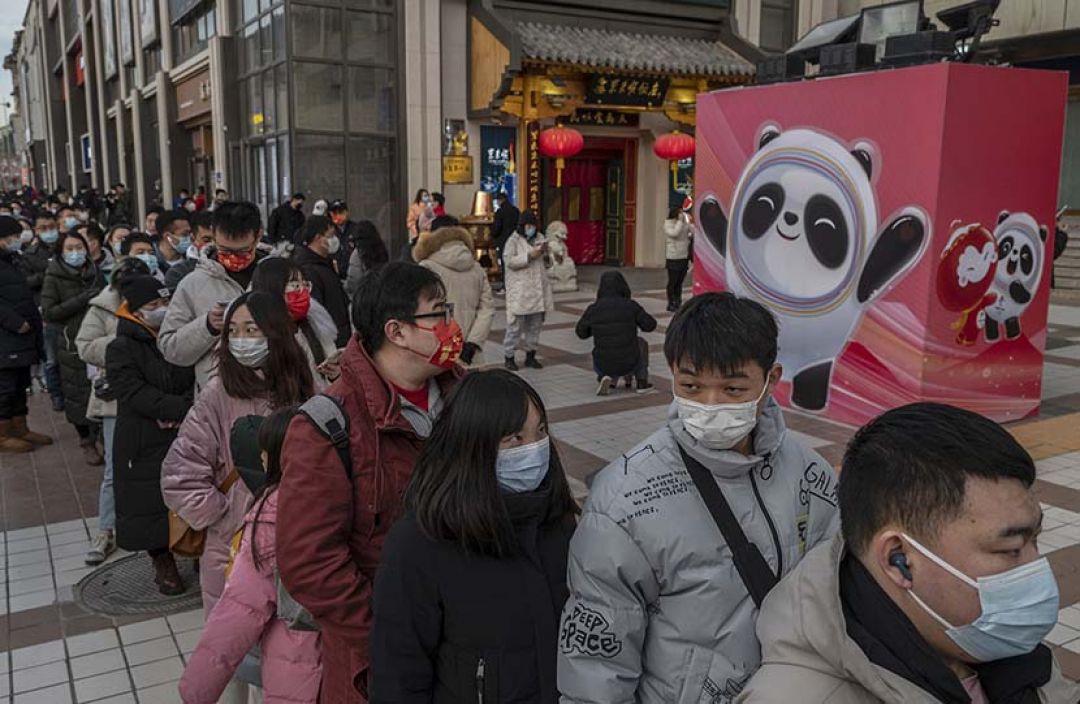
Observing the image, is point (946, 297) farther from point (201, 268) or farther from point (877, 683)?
point (877, 683)

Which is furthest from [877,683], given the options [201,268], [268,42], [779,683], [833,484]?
[268,42]

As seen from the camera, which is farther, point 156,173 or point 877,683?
point 156,173

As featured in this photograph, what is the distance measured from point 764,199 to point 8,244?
6651 millimetres

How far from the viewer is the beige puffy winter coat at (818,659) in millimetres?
1313

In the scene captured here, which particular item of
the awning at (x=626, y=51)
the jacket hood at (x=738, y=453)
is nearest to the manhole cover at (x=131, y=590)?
the jacket hood at (x=738, y=453)

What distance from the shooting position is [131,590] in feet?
16.3

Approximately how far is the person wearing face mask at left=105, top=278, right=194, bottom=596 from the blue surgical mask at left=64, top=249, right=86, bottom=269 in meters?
3.06

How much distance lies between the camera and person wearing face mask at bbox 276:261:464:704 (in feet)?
7.46

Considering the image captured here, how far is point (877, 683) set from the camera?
130 cm

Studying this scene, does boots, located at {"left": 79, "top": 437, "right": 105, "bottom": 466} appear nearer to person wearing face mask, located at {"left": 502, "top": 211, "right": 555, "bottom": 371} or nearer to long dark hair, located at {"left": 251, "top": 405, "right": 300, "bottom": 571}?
person wearing face mask, located at {"left": 502, "top": 211, "right": 555, "bottom": 371}

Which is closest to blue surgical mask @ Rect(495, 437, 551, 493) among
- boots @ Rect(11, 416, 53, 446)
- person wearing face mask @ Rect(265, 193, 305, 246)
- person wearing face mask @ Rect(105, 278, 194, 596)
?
person wearing face mask @ Rect(105, 278, 194, 596)

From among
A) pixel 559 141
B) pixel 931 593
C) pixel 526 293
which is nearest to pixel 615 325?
pixel 526 293

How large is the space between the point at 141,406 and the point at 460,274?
3.09 metres

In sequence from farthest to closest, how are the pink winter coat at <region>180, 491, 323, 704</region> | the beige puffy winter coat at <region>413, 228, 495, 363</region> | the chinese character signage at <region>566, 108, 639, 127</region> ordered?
1. the chinese character signage at <region>566, 108, 639, 127</region>
2. the beige puffy winter coat at <region>413, 228, 495, 363</region>
3. the pink winter coat at <region>180, 491, 323, 704</region>
